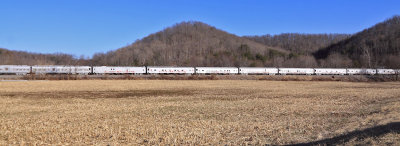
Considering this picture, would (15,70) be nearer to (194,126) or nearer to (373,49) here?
(194,126)

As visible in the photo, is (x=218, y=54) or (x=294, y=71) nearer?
Result: (x=294, y=71)

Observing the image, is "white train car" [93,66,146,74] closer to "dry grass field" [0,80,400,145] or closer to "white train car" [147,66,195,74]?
"white train car" [147,66,195,74]

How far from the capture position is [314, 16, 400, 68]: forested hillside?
374 feet

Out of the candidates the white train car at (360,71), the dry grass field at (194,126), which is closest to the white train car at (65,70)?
the dry grass field at (194,126)

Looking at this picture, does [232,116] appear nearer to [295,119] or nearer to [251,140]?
[295,119]

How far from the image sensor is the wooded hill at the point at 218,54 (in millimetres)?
114938

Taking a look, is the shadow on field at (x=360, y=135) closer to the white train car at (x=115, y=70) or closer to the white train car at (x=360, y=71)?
the white train car at (x=115, y=70)

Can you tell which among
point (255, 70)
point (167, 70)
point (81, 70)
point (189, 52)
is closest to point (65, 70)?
point (81, 70)

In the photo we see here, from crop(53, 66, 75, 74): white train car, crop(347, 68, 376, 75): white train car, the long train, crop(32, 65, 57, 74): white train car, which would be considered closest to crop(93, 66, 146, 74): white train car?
the long train

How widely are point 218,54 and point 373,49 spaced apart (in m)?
68.0

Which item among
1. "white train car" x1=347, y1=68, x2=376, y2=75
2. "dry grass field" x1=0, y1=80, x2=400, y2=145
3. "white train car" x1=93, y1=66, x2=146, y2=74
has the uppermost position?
"white train car" x1=93, y1=66, x2=146, y2=74

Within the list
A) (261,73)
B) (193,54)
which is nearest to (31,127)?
(261,73)

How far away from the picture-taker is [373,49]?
138 m

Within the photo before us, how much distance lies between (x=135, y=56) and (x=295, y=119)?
374 ft
